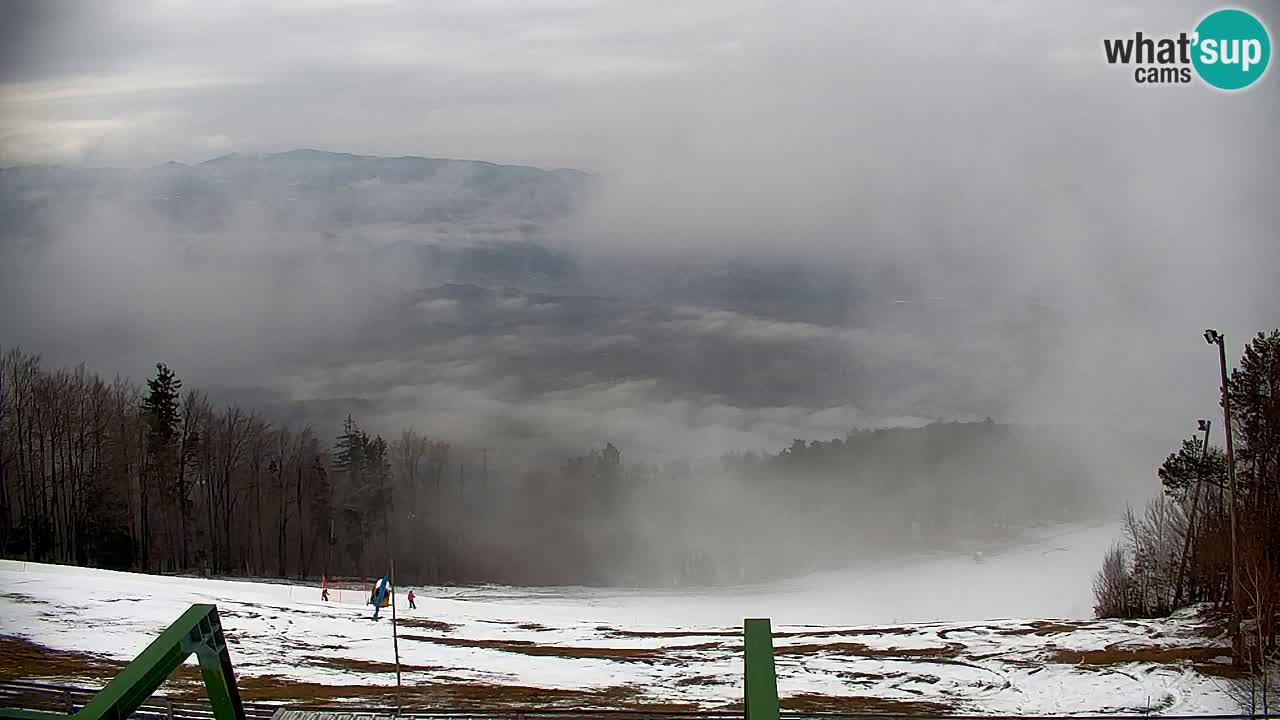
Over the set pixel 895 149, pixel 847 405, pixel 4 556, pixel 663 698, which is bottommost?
pixel 663 698

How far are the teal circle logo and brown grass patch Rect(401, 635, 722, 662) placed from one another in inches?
495

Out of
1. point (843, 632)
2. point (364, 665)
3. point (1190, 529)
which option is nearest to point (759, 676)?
point (364, 665)

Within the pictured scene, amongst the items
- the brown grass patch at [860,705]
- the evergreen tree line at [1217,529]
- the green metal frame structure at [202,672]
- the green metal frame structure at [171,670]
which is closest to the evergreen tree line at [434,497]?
the evergreen tree line at [1217,529]

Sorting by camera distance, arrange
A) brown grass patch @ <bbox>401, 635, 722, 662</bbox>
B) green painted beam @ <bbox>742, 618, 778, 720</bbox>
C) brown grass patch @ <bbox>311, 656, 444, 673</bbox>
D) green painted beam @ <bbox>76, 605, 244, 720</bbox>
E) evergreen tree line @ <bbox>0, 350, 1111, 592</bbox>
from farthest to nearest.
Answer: evergreen tree line @ <bbox>0, 350, 1111, 592</bbox>, brown grass patch @ <bbox>401, 635, 722, 662</bbox>, brown grass patch @ <bbox>311, 656, 444, 673</bbox>, green painted beam @ <bbox>76, 605, 244, 720</bbox>, green painted beam @ <bbox>742, 618, 778, 720</bbox>

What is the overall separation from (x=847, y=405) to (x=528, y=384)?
6946mm

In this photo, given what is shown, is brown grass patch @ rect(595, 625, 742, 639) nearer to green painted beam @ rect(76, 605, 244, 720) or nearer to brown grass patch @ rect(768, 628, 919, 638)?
brown grass patch @ rect(768, 628, 919, 638)

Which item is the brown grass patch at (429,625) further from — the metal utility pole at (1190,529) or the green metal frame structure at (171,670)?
the green metal frame structure at (171,670)

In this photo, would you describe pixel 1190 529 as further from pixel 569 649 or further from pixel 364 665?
pixel 364 665

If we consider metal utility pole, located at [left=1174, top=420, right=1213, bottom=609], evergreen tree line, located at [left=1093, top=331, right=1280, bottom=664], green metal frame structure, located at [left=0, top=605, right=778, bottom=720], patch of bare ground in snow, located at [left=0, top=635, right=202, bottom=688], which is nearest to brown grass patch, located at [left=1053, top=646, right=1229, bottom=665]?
evergreen tree line, located at [left=1093, top=331, right=1280, bottom=664]

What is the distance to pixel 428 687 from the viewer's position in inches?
709

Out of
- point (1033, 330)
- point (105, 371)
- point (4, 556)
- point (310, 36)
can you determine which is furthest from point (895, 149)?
point (4, 556)

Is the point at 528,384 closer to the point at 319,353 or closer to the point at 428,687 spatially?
the point at 319,353

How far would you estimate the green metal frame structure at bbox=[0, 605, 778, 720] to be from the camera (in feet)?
14.0

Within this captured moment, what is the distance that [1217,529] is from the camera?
20.3 meters
